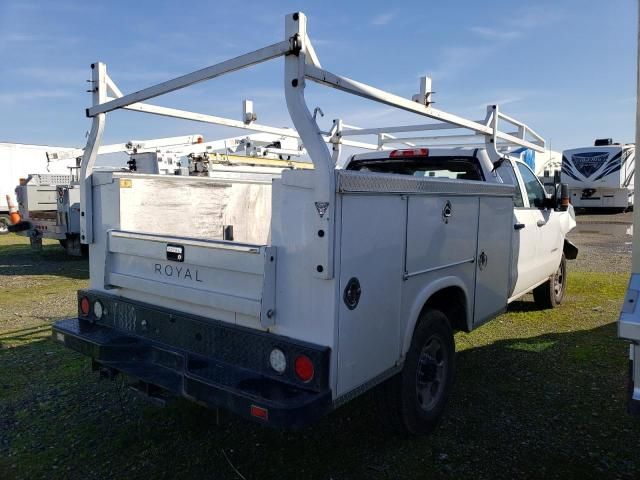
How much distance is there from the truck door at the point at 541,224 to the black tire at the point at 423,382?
93.2 inches

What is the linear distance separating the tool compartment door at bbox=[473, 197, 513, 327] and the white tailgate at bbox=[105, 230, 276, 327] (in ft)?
6.22

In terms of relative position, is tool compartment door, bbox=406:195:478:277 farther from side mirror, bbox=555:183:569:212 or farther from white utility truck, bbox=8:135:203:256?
white utility truck, bbox=8:135:203:256

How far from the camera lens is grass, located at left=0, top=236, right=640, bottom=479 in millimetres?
3010

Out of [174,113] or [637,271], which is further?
[174,113]

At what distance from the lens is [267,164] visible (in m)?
9.80

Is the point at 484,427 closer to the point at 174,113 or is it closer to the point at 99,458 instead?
the point at 99,458

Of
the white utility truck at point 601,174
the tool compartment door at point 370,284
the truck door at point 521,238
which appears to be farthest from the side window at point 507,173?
the white utility truck at point 601,174

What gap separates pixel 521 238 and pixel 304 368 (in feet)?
10.4

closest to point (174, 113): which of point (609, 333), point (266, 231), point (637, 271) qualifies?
point (266, 231)

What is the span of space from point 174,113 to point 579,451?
3.57 meters

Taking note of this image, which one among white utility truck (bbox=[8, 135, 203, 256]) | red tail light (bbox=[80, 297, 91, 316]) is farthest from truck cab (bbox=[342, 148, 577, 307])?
white utility truck (bbox=[8, 135, 203, 256])

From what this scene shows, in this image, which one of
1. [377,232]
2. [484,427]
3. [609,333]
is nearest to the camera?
[377,232]

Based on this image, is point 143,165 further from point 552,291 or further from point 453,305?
point 453,305

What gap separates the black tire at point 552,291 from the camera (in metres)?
6.46
